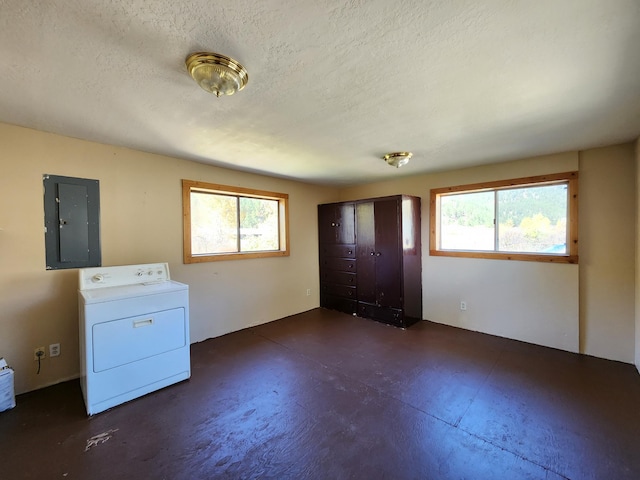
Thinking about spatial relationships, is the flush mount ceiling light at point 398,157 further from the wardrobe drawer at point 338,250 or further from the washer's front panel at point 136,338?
the washer's front panel at point 136,338

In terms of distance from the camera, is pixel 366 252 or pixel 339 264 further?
pixel 339 264

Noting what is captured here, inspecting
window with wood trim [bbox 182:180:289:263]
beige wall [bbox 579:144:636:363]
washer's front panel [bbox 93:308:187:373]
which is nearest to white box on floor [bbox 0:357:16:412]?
washer's front panel [bbox 93:308:187:373]

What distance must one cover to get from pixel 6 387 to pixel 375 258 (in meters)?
3.93

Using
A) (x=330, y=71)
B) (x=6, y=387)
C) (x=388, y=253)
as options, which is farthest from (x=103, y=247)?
(x=388, y=253)

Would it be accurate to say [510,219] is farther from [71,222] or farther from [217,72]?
[71,222]

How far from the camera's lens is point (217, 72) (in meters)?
1.38

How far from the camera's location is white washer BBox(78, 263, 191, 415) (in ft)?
6.48

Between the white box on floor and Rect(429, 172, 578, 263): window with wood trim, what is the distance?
464 cm

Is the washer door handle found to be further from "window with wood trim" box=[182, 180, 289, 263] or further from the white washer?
"window with wood trim" box=[182, 180, 289, 263]

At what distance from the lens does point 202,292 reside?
3.34 m

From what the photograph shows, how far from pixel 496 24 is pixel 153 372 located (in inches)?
127

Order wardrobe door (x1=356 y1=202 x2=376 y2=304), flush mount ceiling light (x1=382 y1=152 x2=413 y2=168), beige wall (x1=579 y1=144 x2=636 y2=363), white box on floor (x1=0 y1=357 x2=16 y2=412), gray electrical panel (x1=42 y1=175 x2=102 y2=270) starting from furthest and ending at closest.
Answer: wardrobe door (x1=356 y1=202 x2=376 y2=304)
flush mount ceiling light (x1=382 y1=152 x2=413 y2=168)
beige wall (x1=579 y1=144 x2=636 y2=363)
gray electrical panel (x1=42 y1=175 x2=102 y2=270)
white box on floor (x1=0 y1=357 x2=16 y2=412)

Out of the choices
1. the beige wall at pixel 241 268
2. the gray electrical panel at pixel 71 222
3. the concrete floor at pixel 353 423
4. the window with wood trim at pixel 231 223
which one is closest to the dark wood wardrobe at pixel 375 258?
the beige wall at pixel 241 268

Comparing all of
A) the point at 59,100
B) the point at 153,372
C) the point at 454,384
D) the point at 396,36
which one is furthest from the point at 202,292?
the point at 396,36
